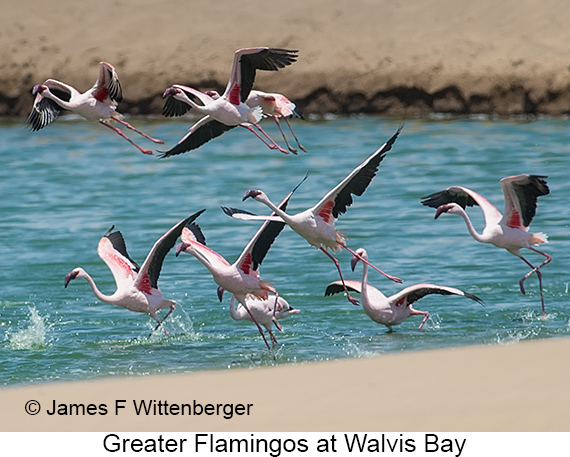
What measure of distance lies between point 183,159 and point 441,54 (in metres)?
5.90

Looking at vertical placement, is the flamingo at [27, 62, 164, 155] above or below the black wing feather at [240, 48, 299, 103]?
below

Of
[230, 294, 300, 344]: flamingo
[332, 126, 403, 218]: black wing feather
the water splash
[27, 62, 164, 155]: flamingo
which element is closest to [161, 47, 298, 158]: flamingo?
[27, 62, 164, 155]: flamingo

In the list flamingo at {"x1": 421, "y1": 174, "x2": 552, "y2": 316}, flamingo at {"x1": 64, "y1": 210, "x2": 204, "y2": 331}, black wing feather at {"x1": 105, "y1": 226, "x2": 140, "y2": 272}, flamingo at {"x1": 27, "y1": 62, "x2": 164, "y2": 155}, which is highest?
flamingo at {"x1": 27, "y1": 62, "x2": 164, "y2": 155}

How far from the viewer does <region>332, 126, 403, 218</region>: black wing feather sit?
31.1 ft

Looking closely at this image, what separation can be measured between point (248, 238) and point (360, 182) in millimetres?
6354

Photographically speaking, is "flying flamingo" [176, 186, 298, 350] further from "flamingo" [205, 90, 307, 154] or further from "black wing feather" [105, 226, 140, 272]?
"black wing feather" [105, 226, 140, 272]

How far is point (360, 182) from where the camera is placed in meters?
9.80

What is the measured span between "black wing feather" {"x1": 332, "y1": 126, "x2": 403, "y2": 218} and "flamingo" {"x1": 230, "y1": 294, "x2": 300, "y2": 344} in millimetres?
1280

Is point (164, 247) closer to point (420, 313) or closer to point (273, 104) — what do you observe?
point (273, 104)

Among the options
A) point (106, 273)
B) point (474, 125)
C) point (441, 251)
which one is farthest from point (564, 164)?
point (106, 273)

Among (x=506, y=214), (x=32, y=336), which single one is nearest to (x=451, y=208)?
(x=506, y=214)

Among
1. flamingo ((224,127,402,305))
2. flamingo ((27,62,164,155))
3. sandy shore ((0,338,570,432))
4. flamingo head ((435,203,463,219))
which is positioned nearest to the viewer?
sandy shore ((0,338,570,432))

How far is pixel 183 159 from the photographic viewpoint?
22547 millimetres

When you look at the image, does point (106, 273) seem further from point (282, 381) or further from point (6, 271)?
point (282, 381)
